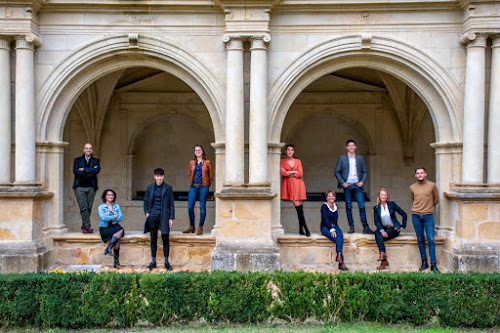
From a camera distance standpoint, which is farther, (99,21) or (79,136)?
(79,136)

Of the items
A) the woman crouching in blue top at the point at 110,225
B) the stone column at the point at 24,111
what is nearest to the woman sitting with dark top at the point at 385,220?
the woman crouching in blue top at the point at 110,225

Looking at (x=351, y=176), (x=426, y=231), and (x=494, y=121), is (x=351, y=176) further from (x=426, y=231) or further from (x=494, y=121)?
(x=494, y=121)

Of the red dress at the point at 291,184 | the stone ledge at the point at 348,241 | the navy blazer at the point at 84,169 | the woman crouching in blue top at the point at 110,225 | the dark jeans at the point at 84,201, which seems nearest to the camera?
the woman crouching in blue top at the point at 110,225

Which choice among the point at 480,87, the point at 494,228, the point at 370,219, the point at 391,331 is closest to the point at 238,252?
the point at 391,331

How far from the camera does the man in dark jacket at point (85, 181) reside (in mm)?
10344

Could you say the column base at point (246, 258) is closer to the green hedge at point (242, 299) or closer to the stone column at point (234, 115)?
the stone column at point (234, 115)

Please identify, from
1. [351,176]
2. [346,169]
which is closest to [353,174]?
[351,176]

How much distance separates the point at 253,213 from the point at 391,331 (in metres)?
3.62

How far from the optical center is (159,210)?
9445 mm

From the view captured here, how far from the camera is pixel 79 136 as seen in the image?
14875 millimetres

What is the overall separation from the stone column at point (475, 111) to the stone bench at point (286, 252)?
1450 millimetres

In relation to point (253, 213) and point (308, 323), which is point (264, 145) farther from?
point (308, 323)

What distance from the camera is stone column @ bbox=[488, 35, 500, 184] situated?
938 cm

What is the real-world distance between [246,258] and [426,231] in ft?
10.6
